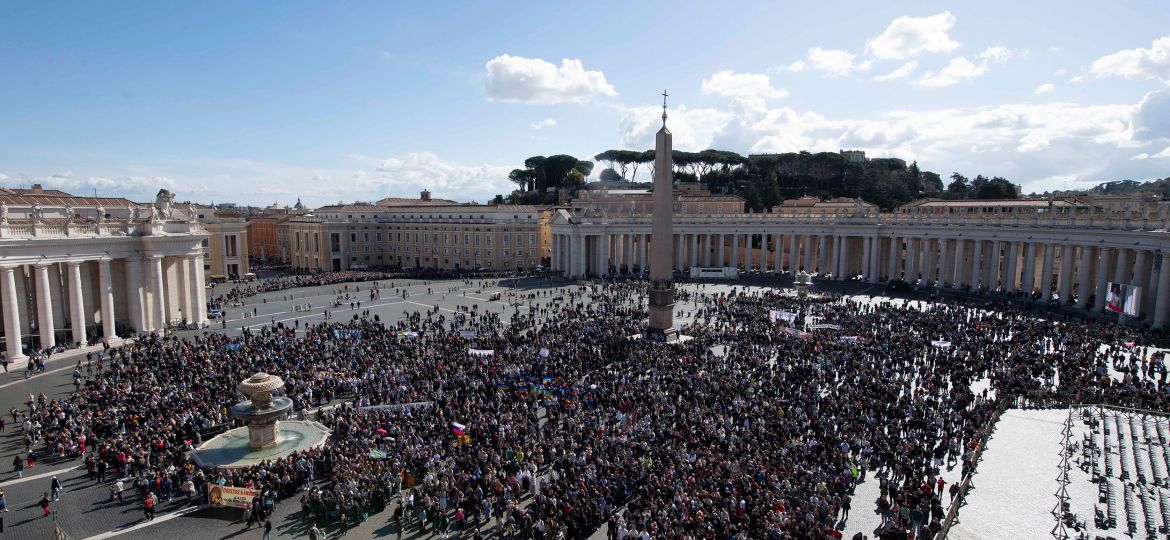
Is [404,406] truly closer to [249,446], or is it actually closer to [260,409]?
[260,409]

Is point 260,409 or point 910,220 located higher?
point 910,220

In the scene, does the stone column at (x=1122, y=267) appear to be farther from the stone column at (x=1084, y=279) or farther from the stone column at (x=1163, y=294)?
the stone column at (x=1163, y=294)

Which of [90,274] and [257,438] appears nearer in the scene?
[257,438]

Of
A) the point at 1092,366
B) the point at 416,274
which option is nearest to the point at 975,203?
the point at 1092,366

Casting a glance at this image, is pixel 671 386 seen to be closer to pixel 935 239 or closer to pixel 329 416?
pixel 329 416

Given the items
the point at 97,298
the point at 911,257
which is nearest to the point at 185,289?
the point at 97,298

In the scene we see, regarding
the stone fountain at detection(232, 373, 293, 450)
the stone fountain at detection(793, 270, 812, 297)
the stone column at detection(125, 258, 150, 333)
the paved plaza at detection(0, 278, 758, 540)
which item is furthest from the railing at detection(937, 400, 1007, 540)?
the stone column at detection(125, 258, 150, 333)

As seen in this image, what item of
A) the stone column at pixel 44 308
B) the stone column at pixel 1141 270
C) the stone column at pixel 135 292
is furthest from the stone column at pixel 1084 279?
the stone column at pixel 44 308
